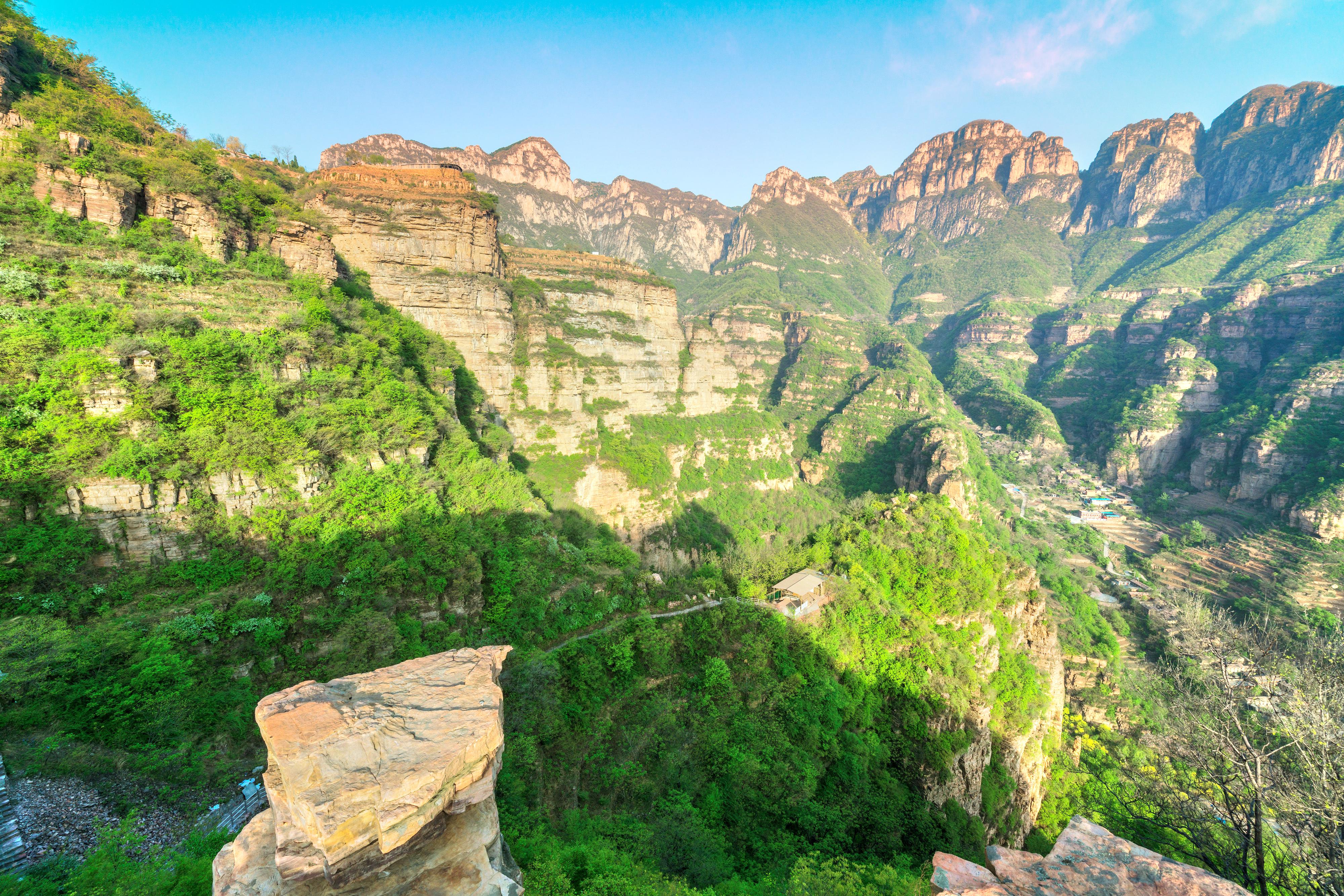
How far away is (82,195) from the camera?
16.5 metres

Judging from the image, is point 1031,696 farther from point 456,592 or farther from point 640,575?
point 456,592

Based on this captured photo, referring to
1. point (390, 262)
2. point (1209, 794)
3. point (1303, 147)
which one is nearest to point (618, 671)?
point (1209, 794)

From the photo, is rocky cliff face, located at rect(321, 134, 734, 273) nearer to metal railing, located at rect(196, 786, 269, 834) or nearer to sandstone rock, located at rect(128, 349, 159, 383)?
sandstone rock, located at rect(128, 349, 159, 383)

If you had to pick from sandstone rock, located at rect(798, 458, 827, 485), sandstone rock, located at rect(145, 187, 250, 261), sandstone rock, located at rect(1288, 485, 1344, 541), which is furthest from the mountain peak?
sandstone rock, located at rect(145, 187, 250, 261)

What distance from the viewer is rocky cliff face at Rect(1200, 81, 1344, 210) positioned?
387 ft

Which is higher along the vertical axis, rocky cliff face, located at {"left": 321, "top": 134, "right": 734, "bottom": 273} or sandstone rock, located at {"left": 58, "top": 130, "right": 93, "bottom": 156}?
rocky cliff face, located at {"left": 321, "top": 134, "right": 734, "bottom": 273}

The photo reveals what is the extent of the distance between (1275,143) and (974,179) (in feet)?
245

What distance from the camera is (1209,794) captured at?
10.6m

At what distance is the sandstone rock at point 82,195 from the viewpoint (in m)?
16.1

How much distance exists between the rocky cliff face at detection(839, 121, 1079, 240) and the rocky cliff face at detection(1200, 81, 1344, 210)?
36695mm

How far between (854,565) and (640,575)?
1077 centimetres

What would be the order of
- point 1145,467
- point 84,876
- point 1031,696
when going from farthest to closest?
point 1145,467
point 1031,696
point 84,876

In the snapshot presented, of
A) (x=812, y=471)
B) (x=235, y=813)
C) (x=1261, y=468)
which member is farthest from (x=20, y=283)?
(x=1261, y=468)

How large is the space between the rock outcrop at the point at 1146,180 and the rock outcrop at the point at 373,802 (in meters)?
229
